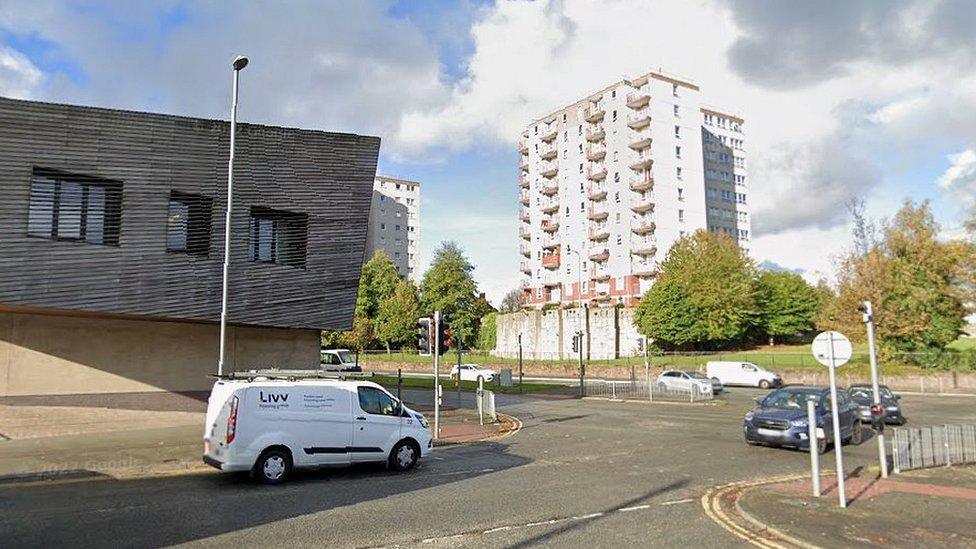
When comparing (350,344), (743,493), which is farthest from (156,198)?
(350,344)

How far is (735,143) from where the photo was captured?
3661 inches

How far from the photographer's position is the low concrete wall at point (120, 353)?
1747 cm

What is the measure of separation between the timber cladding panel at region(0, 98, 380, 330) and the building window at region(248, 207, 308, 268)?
12.3 inches

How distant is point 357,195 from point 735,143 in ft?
273

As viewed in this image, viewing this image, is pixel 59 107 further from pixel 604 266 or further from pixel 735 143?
pixel 735 143

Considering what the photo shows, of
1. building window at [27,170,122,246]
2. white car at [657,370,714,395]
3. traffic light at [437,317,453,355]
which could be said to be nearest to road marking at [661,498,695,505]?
traffic light at [437,317,453,355]

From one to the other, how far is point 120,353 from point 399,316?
5595 cm

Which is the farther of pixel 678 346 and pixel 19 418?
pixel 678 346

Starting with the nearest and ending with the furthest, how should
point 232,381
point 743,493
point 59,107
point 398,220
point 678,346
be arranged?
point 743,493
point 232,381
point 59,107
point 678,346
point 398,220

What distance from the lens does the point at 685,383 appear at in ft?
114

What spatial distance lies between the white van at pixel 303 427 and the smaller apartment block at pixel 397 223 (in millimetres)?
101182

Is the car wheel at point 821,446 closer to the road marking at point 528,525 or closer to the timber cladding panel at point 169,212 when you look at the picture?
the road marking at point 528,525

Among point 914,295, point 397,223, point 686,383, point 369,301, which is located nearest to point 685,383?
point 686,383

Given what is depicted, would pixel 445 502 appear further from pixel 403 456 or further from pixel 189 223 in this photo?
pixel 189 223
